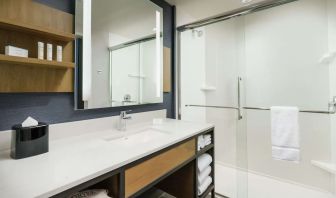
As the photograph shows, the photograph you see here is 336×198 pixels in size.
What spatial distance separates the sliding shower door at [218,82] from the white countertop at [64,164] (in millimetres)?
1166

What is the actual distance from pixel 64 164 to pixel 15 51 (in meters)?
0.64

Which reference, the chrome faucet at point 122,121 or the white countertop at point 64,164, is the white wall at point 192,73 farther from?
the white countertop at point 64,164

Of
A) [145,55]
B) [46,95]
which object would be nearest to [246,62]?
[145,55]

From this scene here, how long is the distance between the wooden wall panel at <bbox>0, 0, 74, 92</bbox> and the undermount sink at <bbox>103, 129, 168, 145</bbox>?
468 mm

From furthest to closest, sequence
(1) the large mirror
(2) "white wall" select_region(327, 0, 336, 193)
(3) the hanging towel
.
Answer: (2) "white wall" select_region(327, 0, 336, 193) → (3) the hanging towel → (1) the large mirror

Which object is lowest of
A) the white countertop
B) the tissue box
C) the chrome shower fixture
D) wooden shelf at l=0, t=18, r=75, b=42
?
the white countertop

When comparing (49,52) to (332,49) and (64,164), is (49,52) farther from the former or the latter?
(332,49)

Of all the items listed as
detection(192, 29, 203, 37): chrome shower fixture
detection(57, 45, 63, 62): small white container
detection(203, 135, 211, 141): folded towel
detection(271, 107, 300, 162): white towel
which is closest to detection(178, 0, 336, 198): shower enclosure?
detection(192, 29, 203, 37): chrome shower fixture

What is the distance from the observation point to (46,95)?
111 cm

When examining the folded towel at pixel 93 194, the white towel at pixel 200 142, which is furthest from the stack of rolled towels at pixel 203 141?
the folded towel at pixel 93 194

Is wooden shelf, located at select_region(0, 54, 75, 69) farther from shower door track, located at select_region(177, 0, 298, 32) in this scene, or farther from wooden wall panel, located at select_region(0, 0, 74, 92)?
→ shower door track, located at select_region(177, 0, 298, 32)

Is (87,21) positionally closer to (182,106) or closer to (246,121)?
(182,106)

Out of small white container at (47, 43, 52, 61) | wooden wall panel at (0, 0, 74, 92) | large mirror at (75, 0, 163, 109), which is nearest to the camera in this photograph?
wooden wall panel at (0, 0, 74, 92)

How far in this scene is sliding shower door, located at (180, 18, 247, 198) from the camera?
223cm
